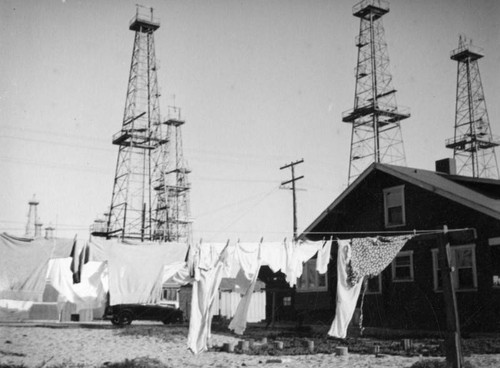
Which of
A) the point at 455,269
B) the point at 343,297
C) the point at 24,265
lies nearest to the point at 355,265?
the point at 343,297

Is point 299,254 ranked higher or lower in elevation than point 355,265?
higher

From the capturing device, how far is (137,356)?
53.7 feet

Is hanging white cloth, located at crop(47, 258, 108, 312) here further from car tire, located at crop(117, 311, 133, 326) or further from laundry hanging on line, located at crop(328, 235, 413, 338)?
laundry hanging on line, located at crop(328, 235, 413, 338)

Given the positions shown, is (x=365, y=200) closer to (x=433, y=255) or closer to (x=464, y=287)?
(x=433, y=255)

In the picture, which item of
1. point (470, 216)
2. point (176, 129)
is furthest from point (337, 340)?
point (176, 129)

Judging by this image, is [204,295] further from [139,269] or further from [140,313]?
[140,313]

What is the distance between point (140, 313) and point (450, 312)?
21562mm

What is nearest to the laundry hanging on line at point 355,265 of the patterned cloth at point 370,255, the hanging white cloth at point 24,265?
the patterned cloth at point 370,255

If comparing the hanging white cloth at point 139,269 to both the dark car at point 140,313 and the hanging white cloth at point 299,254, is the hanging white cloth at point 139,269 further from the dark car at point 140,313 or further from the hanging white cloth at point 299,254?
the dark car at point 140,313

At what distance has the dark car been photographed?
3078 centimetres

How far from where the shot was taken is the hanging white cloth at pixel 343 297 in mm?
17422

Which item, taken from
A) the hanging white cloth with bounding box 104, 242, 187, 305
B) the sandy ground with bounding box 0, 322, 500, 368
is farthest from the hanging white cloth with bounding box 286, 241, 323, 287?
the hanging white cloth with bounding box 104, 242, 187, 305

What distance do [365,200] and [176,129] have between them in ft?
115

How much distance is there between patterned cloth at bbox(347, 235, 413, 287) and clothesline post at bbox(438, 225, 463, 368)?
3.54 meters
